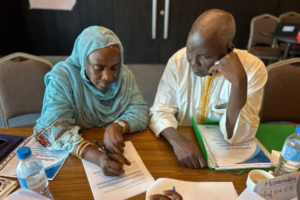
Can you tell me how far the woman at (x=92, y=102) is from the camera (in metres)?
0.97

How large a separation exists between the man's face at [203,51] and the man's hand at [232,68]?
0.04 m

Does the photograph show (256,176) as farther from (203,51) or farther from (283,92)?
(283,92)

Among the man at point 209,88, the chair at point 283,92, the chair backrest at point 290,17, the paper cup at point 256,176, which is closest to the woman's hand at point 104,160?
the man at point 209,88

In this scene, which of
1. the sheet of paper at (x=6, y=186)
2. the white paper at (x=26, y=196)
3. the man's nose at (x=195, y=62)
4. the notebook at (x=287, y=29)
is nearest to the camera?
the white paper at (x=26, y=196)

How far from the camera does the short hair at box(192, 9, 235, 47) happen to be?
3.09ft

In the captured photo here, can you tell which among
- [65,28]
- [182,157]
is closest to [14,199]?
[182,157]

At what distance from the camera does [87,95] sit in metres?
1.15

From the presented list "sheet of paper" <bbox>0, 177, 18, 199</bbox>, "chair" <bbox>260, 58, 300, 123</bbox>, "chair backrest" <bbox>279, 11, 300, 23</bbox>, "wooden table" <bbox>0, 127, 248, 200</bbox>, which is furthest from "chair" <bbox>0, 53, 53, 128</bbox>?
"chair backrest" <bbox>279, 11, 300, 23</bbox>

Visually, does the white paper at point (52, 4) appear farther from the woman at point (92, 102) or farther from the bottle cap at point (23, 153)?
the bottle cap at point (23, 153)

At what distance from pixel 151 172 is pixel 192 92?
2.00 feet

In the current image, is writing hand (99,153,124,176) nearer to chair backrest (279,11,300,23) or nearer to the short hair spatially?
the short hair

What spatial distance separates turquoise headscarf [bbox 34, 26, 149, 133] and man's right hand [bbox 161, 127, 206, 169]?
202mm

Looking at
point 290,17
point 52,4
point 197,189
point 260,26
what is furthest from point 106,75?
point 290,17

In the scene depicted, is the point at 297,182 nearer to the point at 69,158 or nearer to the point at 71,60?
the point at 69,158
